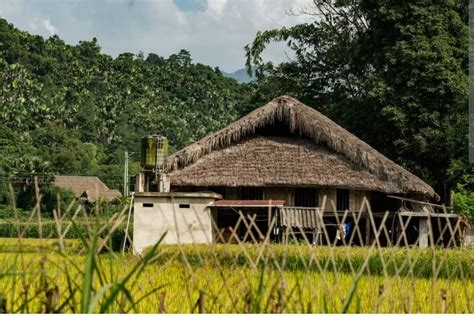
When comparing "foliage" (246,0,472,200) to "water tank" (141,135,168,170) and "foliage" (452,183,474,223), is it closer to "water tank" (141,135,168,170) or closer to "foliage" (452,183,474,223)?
"foliage" (452,183,474,223)

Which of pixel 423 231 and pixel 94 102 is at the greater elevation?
pixel 94 102

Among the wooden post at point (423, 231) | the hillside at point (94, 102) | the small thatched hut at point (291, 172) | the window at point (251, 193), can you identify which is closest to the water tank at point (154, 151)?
the small thatched hut at point (291, 172)

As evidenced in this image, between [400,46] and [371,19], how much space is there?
1.96 m

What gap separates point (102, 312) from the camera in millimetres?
2023

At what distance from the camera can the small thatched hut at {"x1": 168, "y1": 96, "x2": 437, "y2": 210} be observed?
58.7 feet

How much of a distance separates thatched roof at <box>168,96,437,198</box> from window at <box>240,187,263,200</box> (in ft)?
2.10

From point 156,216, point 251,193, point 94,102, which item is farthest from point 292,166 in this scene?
point 94,102

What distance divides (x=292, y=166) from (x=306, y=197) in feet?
2.65

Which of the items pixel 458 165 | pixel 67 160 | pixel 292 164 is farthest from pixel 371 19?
pixel 67 160

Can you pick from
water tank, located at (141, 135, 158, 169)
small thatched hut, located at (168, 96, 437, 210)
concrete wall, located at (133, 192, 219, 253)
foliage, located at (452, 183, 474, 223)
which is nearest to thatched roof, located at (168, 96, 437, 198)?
small thatched hut, located at (168, 96, 437, 210)

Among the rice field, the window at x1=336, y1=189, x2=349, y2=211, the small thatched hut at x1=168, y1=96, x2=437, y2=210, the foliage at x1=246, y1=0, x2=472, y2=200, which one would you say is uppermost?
the foliage at x1=246, y1=0, x2=472, y2=200

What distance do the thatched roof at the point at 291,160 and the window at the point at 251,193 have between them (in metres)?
0.64

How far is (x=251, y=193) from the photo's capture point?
18719 mm

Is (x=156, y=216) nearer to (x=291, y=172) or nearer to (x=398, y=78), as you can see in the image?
(x=291, y=172)
